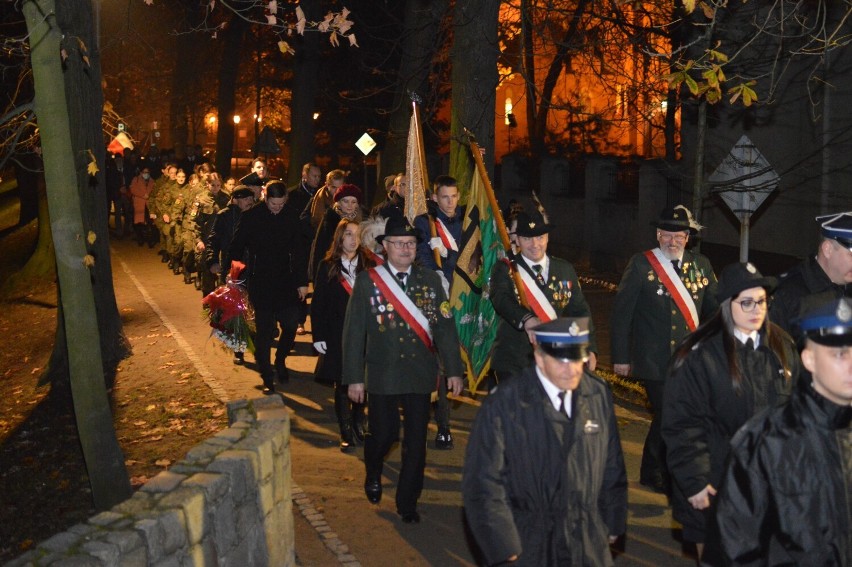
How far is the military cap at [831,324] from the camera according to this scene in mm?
4254

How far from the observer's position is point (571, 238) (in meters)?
27.7

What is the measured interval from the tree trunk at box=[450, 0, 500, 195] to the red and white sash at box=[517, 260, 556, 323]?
6.11 metres

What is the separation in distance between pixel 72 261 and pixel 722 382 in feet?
14.2

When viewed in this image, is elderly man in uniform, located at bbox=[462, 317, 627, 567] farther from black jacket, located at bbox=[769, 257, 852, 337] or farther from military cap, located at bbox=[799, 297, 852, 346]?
black jacket, located at bbox=[769, 257, 852, 337]

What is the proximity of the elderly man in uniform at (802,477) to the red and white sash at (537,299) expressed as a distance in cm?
385

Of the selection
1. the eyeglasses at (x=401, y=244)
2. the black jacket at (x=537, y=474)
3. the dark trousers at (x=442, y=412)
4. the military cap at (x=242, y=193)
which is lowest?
the dark trousers at (x=442, y=412)

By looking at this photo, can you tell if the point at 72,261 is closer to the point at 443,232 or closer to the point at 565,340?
the point at 443,232

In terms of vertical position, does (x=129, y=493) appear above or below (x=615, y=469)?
below

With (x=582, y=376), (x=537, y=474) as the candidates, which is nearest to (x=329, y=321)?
(x=582, y=376)

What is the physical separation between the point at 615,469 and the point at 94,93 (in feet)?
32.3

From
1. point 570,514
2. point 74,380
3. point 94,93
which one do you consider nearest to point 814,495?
point 570,514

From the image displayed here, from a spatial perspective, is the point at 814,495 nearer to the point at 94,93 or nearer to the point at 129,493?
the point at 129,493

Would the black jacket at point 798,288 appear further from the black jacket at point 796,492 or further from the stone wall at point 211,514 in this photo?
the stone wall at point 211,514

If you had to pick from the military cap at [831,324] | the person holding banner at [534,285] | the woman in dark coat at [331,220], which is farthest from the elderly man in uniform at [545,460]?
the woman in dark coat at [331,220]
